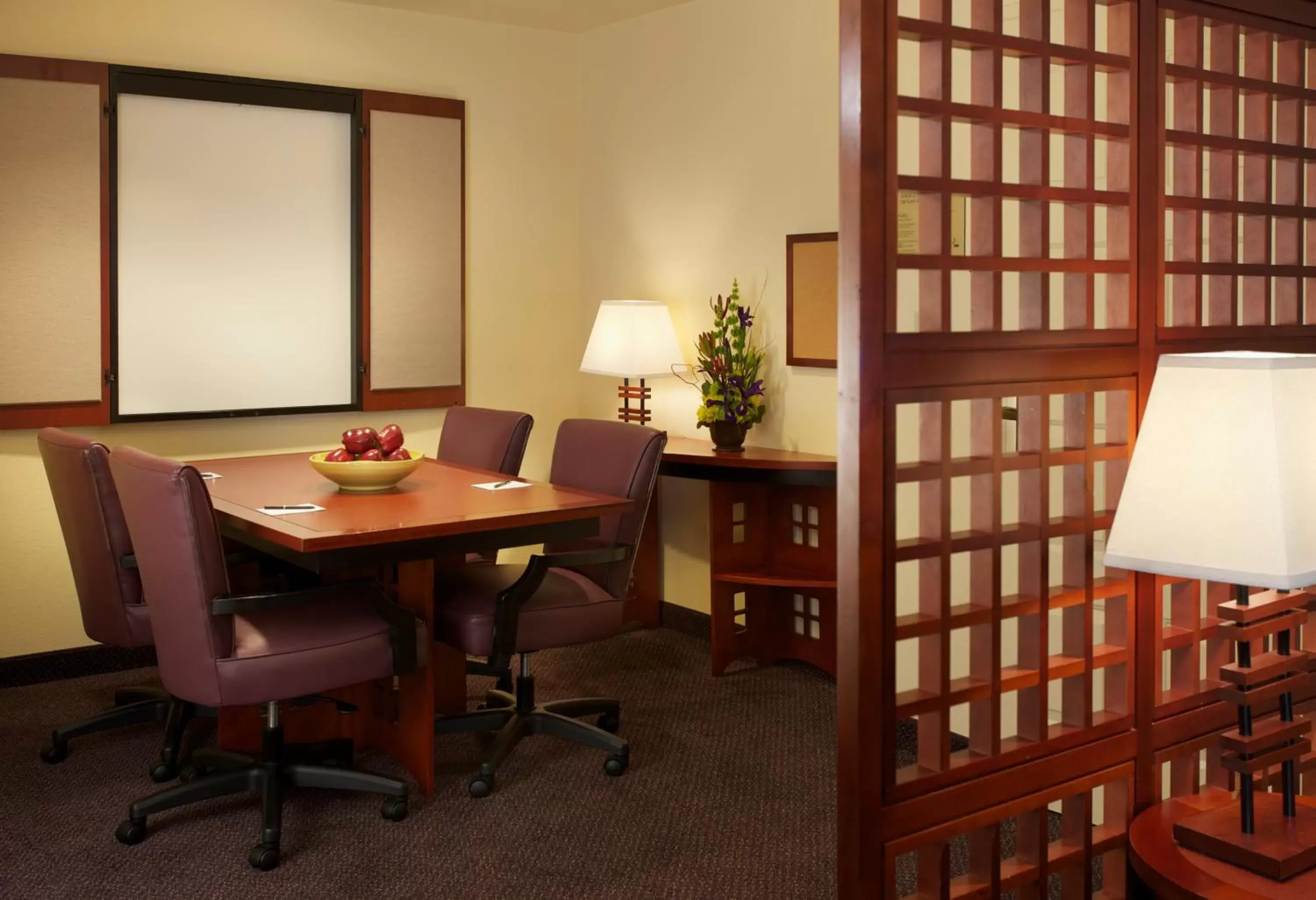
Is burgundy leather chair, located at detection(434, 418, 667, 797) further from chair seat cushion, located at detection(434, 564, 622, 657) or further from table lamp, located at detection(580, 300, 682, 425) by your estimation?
table lamp, located at detection(580, 300, 682, 425)

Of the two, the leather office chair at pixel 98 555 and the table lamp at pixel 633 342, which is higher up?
the table lamp at pixel 633 342

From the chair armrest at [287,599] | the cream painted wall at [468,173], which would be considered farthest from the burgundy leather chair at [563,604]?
the cream painted wall at [468,173]

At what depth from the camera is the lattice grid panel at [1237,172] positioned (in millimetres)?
2006

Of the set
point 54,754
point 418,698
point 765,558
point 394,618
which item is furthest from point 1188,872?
point 54,754

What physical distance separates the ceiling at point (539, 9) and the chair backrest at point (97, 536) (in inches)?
95.9

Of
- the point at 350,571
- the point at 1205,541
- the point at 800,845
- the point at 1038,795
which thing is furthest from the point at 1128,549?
the point at 350,571

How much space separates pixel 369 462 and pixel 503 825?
1141mm

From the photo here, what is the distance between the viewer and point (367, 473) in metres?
3.66

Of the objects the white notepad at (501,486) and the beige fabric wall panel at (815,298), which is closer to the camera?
the white notepad at (501,486)

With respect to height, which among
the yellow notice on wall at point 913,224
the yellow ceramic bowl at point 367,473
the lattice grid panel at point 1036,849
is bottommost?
the lattice grid panel at point 1036,849

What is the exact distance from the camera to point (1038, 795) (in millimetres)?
1849

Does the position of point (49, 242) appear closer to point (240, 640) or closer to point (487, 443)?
point (487, 443)

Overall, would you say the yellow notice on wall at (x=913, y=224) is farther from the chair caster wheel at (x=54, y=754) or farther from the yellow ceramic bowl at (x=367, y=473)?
the chair caster wheel at (x=54, y=754)

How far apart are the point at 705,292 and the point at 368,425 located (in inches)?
61.5
